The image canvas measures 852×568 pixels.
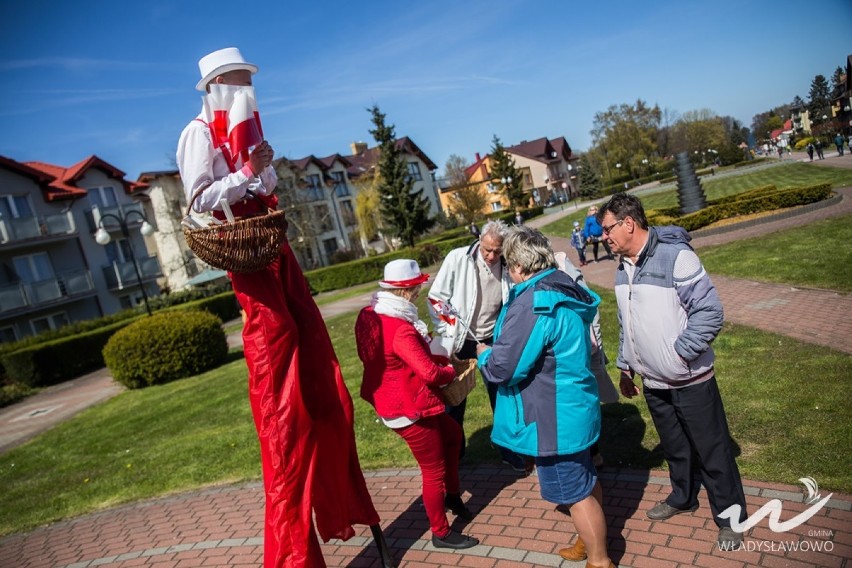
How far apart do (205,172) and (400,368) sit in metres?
1.76

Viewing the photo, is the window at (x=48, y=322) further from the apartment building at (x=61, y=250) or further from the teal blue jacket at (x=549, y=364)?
the teal blue jacket at (x=549, y=364)

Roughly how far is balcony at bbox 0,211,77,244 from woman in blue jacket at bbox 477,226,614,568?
31571mm

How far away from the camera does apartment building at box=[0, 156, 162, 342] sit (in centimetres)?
2761

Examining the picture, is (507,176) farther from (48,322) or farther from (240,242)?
(240,242)

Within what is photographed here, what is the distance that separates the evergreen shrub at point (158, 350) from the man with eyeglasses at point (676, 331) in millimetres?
13119

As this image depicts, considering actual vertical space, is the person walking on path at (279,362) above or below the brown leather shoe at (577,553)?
above

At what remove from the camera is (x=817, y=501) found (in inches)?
140

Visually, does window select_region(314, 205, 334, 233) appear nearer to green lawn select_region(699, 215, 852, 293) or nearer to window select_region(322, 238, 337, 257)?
window select_region(322, 238, 337, 257)

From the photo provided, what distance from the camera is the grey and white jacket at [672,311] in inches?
126

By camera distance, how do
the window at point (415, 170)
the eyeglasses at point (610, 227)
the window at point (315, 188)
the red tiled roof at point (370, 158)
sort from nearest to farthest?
the eyeglasses at point (610, 227) < the window at point (315, 188) < the red tiled roof at point (370, 158) < the window at point (415, 170)

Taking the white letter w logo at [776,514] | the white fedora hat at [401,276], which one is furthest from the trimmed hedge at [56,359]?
the white letter w logo at [776,514]

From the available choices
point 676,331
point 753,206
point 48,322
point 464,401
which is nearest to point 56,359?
point 48,322

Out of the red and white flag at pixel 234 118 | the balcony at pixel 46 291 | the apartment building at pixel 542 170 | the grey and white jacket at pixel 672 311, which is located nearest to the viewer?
the red and white flag at pixel 234 118

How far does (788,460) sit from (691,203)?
1912 centimetres
